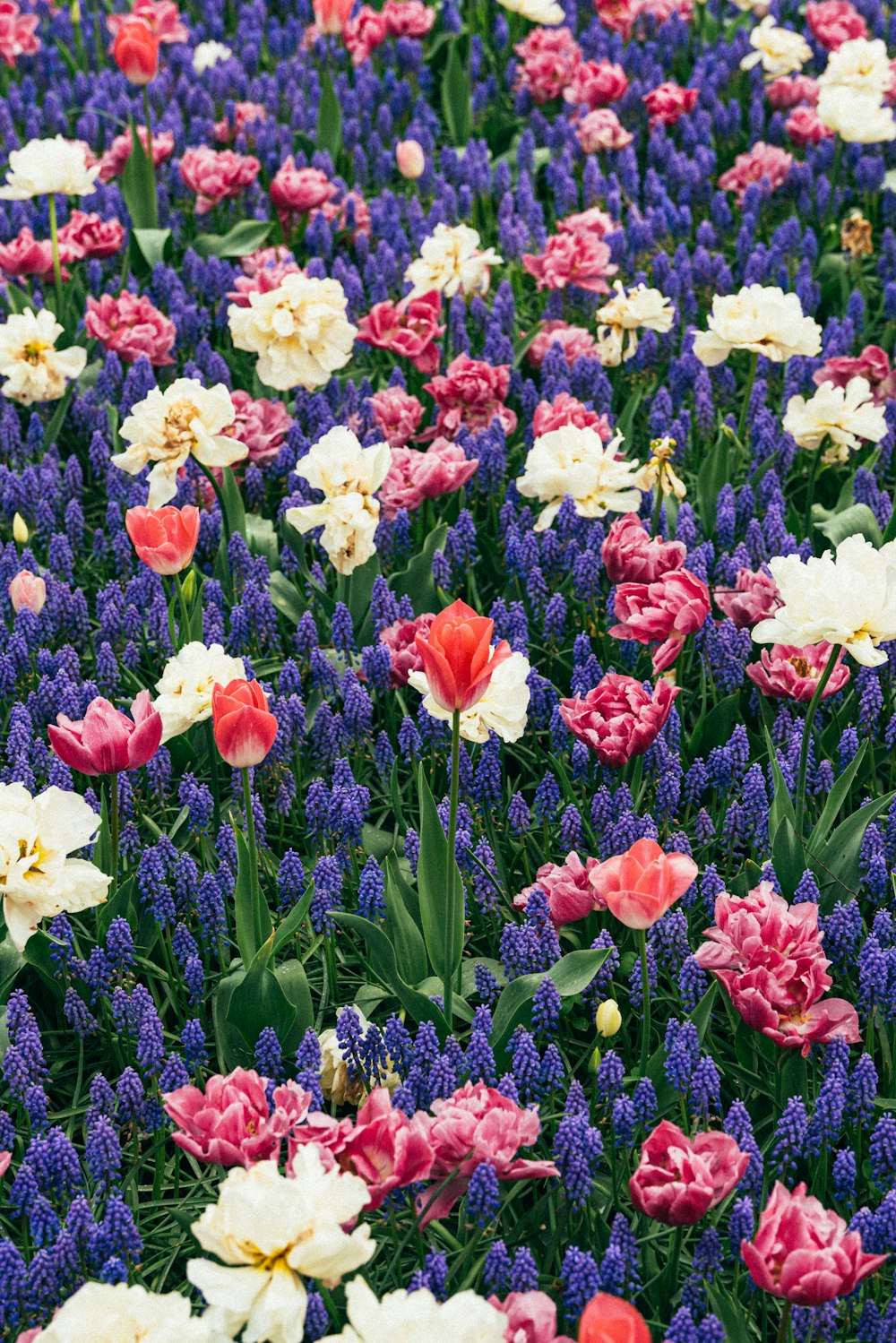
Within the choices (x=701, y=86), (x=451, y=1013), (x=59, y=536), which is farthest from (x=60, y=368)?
(x=701, y=86)

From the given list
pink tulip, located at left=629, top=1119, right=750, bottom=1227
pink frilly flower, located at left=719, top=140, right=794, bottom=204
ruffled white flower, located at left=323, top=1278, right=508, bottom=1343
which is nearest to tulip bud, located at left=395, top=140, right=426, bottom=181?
pink frilly flower, located at left=719, top=140, right=794, bottom=204

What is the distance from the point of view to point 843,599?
238 cm

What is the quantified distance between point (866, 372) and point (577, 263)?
853 millimetres

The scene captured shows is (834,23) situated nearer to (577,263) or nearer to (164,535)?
(577,263)

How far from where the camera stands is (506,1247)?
2.14 metres

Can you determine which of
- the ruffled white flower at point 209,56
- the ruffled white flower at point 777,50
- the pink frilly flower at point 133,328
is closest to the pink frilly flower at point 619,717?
the pink frilly flower at point 133,328

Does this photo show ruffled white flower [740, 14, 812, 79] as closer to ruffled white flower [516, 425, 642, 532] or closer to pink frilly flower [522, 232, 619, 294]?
pink frilly flower [522, 232, 619, 294]

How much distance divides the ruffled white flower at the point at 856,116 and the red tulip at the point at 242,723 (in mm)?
3539

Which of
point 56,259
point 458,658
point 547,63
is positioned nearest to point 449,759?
point 458,658

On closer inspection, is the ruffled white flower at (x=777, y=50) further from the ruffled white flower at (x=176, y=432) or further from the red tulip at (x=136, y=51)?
the ruffled white flower at (x=176, y=432)

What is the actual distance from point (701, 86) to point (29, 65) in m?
2.82

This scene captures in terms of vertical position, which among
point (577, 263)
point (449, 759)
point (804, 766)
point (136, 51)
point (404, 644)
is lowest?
point (449, 759)

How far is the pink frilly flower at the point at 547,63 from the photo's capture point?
5.73 metres

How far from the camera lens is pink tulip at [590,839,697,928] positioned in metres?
2.08
